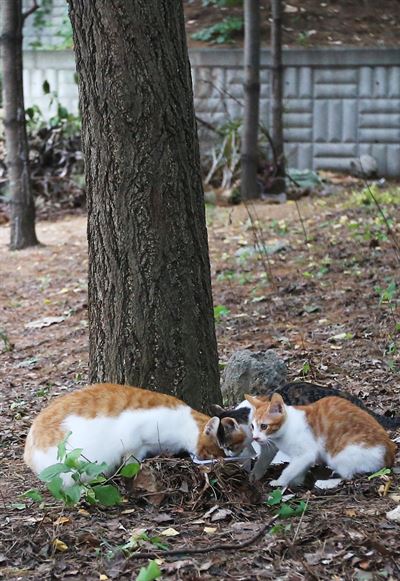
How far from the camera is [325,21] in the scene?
22172 millimetres

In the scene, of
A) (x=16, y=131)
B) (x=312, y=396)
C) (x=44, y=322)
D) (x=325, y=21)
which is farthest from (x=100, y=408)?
(x=325, y=21)

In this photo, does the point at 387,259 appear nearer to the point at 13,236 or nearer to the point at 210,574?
the point at 13,236

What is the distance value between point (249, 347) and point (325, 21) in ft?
53.3

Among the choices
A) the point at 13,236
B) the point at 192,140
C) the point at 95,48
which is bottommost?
the point at 13,236

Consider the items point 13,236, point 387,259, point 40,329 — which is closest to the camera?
point 40,329

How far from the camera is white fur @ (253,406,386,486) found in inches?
179

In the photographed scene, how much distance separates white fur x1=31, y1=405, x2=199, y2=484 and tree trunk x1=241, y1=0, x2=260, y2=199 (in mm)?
11247

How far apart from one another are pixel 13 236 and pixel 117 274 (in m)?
8.81

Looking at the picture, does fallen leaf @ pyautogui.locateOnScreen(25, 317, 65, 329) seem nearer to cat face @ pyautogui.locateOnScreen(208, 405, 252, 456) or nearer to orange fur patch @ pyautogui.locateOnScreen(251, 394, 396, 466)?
cat face @ pyautogui.locateOnScreen(208, 405, 252, 456)

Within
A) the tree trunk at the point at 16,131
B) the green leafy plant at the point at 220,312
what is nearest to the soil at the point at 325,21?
the tree trunk at the point at 16,131

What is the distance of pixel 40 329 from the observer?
9352mm

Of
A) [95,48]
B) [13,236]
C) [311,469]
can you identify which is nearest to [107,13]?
[95,48]

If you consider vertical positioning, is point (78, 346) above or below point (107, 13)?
below

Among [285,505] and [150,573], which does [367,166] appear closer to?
[285,505]
